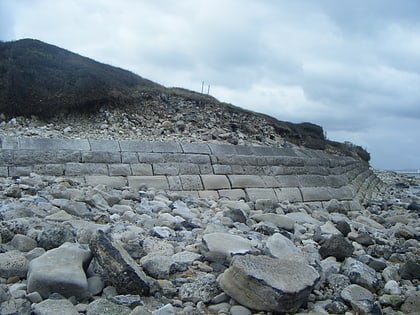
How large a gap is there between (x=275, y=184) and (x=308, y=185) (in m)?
1.14

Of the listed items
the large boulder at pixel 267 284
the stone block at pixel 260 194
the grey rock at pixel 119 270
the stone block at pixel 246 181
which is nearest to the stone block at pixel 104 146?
the stone block at pixel 246 181

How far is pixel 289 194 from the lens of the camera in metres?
9.03

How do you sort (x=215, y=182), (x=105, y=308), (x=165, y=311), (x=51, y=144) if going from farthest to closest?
(x=215, y=182)
(x=51, y=144)
(x=165, y=311)
(x=105, y=308)

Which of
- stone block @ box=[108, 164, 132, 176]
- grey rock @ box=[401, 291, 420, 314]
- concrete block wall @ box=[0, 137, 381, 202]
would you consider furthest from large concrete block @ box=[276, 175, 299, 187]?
grey rock @ box=[401, 291, 420, 314]

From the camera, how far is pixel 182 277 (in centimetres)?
299

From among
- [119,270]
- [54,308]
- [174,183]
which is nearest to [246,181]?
[174,183]

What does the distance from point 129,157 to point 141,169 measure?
35 cm

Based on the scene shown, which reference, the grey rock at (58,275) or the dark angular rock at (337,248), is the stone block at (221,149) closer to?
the dark angular rock at (337,248)

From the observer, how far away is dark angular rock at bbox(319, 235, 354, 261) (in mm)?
3951

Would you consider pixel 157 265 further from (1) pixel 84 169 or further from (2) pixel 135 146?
(2) pixel 135 146

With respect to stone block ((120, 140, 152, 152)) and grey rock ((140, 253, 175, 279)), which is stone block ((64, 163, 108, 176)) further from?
grey rock ((140, 253, 175, 279))

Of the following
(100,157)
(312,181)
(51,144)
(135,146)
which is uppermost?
(135,146)

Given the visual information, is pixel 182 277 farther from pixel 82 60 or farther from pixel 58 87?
pixel 82 60

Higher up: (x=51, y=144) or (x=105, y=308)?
(x=51, y=144)
